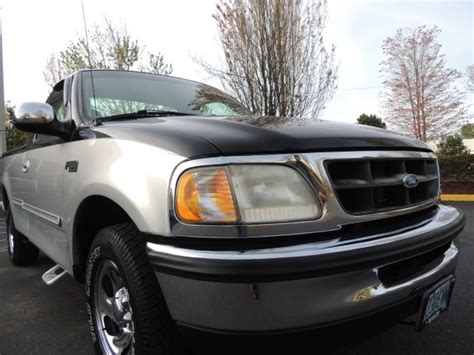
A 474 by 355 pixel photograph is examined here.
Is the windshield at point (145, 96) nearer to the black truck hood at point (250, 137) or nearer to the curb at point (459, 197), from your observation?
the black truck hood at point (250, 137)

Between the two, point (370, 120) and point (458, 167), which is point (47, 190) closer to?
point (458, 167)

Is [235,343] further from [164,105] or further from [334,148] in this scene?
[164,105]

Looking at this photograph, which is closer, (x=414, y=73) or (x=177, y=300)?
(x=177, y=300)

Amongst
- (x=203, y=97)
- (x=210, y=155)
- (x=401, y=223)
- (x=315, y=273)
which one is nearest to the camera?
(x=315, y=273)

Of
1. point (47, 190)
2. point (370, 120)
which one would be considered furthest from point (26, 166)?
point (370, 120)

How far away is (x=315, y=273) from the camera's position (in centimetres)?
139

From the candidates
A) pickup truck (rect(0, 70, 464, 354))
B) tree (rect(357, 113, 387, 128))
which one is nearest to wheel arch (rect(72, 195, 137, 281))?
pickup truck (rect(0, 70, 464, 354))

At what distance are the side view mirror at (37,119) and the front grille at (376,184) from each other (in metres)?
1.64

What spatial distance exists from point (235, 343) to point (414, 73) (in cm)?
2408

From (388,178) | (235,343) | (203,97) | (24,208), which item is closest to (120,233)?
(235,343)

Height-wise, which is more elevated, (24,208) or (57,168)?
(57,168)

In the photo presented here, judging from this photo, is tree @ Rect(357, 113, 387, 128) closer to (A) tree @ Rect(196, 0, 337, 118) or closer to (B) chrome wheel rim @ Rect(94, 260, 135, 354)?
(A) tree @ Rect(196, 0, 337, 118)

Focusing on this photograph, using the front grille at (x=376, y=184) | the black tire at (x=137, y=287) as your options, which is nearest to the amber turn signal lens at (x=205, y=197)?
the black tire at (x=137, y=287)

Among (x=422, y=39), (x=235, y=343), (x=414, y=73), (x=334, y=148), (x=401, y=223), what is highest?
(x=422, y=39)
